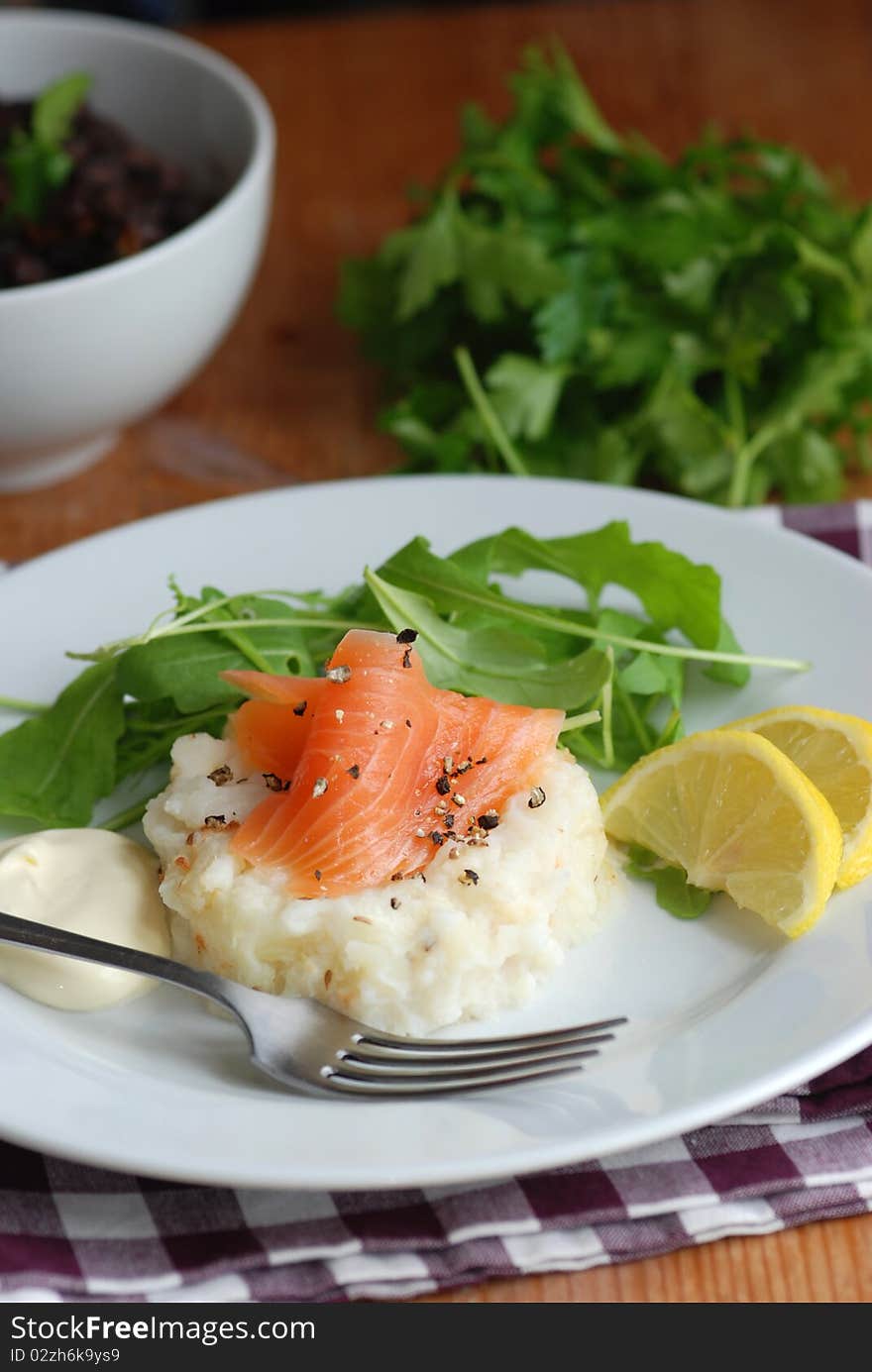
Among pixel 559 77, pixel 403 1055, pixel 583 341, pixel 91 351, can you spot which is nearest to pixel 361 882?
pixel 403 1055

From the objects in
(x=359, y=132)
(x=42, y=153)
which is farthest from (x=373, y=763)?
(x=359, y=132)

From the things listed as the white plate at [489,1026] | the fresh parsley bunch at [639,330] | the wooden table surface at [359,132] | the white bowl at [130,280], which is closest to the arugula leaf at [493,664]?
the white plate at [489,1026]

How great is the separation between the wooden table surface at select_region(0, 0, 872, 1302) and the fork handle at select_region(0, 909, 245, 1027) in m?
1.49

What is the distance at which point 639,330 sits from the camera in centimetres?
340

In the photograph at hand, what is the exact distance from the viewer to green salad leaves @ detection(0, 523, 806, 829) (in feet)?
7.72

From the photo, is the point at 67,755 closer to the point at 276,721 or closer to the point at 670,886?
the point at 276,721

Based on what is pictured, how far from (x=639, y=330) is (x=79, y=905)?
1.92 metres

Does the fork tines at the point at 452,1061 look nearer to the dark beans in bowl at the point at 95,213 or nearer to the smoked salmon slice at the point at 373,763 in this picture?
the smoked salmon slice at the point at 373,763

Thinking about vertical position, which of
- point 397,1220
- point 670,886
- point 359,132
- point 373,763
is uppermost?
point 373,763

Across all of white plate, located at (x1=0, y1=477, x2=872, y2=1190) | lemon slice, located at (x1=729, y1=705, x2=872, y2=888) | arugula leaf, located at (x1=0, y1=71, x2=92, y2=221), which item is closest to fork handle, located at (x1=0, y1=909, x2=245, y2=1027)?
white plate, located at (x1=0, y1=477, x2=872, y2=1190)

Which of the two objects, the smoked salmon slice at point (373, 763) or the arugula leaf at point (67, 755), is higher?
the smoked salmon slice at point (373, 763)

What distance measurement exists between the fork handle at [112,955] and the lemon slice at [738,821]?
0.63 m

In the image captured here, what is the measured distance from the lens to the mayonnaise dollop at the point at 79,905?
6.68ft
